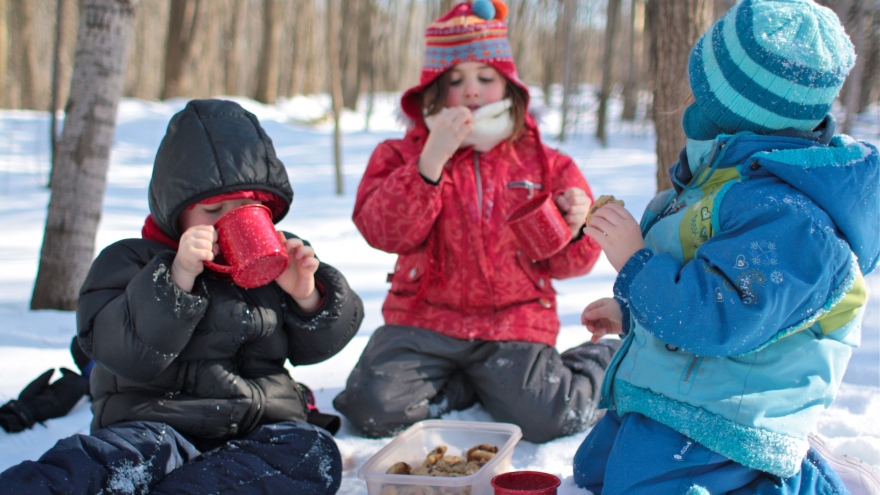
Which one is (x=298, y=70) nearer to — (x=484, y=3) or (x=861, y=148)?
(x=484, y=3)

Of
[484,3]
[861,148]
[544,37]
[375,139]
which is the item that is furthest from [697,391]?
[544,37]

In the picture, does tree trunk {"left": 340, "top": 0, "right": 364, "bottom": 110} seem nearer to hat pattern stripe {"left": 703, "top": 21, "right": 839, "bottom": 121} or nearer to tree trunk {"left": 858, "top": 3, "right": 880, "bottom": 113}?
tree trunk {"left": 858, "top": 3, "right": 880, "bottom": 113}

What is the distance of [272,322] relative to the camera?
204cm

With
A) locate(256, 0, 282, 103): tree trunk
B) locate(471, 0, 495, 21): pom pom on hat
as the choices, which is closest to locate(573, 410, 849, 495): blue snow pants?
locate(471, 0, 495, 21): pom pom on hat

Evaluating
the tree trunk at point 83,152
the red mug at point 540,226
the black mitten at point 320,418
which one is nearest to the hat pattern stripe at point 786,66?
the red mug at point 540,226

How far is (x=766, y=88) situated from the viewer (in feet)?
4.79

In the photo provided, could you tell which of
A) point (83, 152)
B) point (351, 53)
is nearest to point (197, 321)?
point (83, 152)

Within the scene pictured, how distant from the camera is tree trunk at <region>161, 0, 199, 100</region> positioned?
13547 millimetres

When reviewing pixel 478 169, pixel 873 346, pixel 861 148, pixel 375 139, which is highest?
A: pixel 861 148

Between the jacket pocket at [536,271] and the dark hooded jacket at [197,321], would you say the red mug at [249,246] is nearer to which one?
the dark hooded jacket at [197,321]

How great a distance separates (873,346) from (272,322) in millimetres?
2324

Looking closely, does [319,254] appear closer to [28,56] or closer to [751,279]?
[751,279]

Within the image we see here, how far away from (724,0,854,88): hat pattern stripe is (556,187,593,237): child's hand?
948mm

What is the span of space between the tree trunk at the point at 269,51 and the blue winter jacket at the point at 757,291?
15.6m
